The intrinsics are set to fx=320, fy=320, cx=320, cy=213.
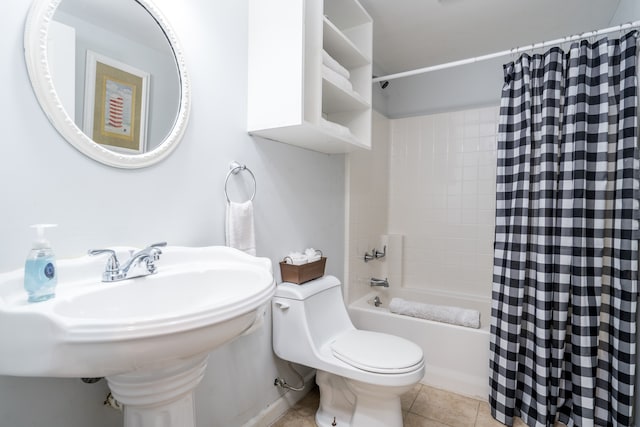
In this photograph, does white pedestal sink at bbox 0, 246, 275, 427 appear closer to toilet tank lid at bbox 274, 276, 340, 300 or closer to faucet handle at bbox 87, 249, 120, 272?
faucet handle at bbox 87, 249, 120, 272

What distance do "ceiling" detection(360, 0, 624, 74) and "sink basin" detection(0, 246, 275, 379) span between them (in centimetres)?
193

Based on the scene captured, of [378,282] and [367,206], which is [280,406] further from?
[367,206]

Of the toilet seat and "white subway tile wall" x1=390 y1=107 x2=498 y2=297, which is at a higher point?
"white subway tile wall" x1=390 y1=107 x2=498 y2=297

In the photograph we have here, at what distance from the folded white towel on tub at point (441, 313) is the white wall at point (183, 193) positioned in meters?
0.62

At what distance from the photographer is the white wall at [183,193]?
2.60ft

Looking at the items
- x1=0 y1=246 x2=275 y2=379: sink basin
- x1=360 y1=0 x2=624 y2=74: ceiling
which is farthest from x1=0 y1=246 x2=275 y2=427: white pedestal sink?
x1=360 y1=0 x2=624 y2=74: ceiling

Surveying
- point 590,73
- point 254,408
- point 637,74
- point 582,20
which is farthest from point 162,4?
point 582,20

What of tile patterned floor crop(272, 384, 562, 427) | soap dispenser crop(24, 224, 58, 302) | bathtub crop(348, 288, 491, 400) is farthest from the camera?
bathtub crop(348, 288, 491, 400)

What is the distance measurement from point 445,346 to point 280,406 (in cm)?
103

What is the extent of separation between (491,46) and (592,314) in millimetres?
1951

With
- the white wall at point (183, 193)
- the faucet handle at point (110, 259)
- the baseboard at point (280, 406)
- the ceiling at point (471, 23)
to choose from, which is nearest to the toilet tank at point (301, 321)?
the white wall at point (183, 193)

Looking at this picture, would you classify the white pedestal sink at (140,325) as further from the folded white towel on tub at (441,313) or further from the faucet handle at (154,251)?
the folded white towel on tub at (441,313)

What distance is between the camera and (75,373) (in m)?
0.60

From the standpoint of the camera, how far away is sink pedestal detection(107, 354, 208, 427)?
0.77 m
